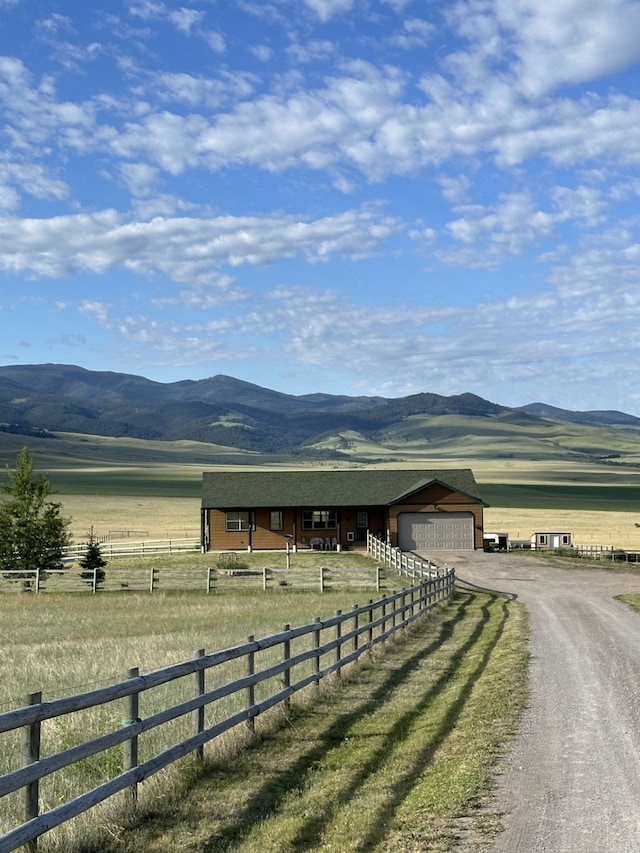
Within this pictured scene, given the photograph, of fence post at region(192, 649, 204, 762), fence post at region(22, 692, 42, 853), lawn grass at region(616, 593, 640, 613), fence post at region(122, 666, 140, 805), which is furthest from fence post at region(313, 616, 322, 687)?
lawn grass at region(616, 593, 640, 613)

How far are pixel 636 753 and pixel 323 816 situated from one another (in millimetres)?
4469

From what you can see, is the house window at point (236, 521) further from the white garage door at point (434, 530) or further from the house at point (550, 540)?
the house at point (550, 540)

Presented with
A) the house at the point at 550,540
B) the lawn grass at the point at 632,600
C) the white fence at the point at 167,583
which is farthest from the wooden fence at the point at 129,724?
the house at the point at 550,540

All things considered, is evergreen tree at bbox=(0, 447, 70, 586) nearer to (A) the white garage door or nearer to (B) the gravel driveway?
(A) the white garage door

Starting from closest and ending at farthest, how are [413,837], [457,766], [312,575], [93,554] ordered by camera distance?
1. [413,837]
2. [457,766]
3. [312,575]
4. [93,554]

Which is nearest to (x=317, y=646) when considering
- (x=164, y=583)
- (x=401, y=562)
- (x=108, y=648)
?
(x=108, y=648)

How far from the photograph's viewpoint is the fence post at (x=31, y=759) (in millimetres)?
7203

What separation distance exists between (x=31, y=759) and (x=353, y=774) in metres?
4.29

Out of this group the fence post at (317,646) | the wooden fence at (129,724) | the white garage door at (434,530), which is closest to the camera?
the wooden fence at (129,724)

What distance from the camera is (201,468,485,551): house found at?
214 ft

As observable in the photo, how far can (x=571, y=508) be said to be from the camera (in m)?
132

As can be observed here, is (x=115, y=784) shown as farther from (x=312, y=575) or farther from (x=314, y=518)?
(x=314, y=518)

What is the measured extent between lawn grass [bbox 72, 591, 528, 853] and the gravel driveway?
38 cm

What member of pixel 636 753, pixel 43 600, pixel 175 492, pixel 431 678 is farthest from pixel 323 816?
pixel 175 492
